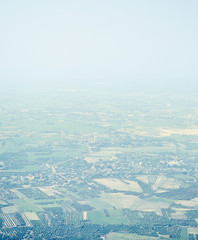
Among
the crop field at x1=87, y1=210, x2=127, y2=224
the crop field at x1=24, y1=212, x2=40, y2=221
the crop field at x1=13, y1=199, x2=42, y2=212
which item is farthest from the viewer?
the crop field at x1=13, y1=199, x2=42, y2=212

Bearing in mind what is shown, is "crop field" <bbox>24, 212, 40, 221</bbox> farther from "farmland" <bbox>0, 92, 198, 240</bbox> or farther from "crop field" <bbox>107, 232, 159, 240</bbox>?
"crop field" <bbox>107, 232, 159, 240</bbox>

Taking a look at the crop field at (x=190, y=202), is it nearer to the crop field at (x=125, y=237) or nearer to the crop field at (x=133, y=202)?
the crop field at (x=133, y=202)

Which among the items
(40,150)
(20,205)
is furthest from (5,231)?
(40,150)

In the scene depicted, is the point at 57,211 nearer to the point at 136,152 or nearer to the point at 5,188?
the point at 5,188

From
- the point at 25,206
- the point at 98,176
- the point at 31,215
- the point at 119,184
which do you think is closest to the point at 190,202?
the point at 119,184

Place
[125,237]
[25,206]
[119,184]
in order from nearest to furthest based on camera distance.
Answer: [125,237]
[25,206]
[119,184]

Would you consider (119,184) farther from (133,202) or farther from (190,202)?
(190,202)

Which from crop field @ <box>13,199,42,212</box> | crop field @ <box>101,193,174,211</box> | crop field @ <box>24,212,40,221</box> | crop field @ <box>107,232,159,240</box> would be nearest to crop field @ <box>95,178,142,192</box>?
crop field @ <box>101,193,174,211</box>

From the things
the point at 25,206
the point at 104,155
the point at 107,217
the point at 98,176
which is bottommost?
the point at 107,217

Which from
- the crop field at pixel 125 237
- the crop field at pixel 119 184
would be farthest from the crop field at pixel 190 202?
the crop field at pixel 125 237

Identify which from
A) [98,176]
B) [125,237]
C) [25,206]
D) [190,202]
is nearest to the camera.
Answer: [125,237]

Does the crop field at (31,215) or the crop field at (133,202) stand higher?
the crop field at (31,215)
